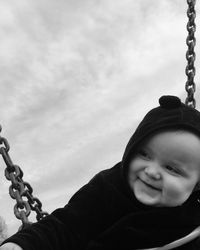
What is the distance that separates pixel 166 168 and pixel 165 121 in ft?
0.45

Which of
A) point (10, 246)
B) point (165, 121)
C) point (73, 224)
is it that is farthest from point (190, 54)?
point (10, 246)

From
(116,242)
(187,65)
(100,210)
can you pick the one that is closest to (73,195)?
(100,210)

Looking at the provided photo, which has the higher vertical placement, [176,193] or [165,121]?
[165,121]

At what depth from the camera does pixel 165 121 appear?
151cm

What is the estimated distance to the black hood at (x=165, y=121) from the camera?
1.50 metres

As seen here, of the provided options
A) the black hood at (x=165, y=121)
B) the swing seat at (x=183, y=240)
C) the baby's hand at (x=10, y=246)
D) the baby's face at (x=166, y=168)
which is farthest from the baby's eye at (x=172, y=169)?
the baby's hand at (x=10, y=246)

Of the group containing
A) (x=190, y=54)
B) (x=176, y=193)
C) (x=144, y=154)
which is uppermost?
(x=190, y=54)

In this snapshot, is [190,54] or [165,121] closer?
[165,121]

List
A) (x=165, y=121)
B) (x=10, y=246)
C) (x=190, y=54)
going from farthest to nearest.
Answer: (x=190, y=54) < (x=165, y=121) < (x=10, y=246)

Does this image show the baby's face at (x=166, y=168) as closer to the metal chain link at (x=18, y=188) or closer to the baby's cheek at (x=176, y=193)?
the baby's cheek at (x=176, y=193)

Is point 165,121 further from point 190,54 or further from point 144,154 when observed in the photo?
point 190,54

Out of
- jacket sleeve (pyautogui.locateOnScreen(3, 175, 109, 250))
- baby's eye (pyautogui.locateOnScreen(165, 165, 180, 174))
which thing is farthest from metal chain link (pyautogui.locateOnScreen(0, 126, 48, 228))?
baby's eye (pyautogui.locateOnScreen(165, 165, 180, 174))

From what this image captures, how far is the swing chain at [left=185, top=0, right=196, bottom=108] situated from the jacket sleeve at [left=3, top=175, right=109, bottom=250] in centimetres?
59

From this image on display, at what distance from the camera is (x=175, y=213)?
5.11ft
